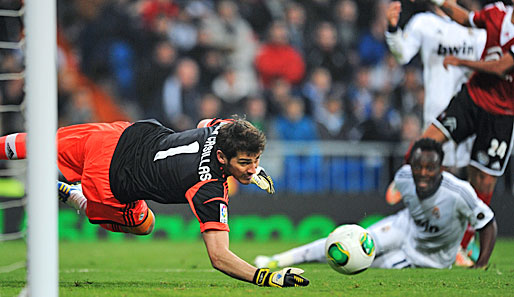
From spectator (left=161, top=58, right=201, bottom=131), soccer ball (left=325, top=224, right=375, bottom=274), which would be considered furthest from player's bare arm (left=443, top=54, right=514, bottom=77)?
spectator (left=161, top=58, right=201, bottom=131)

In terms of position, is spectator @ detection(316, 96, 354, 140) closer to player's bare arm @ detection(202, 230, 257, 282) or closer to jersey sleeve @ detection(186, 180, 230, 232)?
jersey sleeve @ detection(186, 180, 230, 232)

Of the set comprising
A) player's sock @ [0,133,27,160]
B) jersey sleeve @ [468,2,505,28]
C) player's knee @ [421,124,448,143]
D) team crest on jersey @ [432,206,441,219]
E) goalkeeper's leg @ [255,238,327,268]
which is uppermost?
jersey sleeve @ [468,2,505,28]

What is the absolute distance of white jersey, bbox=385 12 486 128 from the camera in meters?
8.45

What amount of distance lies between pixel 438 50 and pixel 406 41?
40 centimetres

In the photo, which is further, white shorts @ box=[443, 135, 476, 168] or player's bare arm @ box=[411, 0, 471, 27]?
white shorts @ box=[443, 135, 476, 168]

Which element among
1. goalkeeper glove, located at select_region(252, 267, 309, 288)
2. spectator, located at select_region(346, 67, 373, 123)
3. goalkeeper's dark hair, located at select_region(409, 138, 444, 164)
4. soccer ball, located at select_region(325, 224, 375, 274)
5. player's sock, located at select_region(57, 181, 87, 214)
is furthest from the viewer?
spectator, located at select_region(346, 67, 373, 123)

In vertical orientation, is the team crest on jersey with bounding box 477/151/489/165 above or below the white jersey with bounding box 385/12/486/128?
below

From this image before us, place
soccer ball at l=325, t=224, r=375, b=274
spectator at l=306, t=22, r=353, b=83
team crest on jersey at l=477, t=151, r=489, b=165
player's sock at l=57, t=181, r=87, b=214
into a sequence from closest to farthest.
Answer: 1. soccer ball at l=325, t=224, r=375, b=274
2. player's sock at l=57, t=181, r=87, b=214
3. team crest on jersey at l=477, t=151, r=489, b=165
4. spectator at l=306, t=22, r=353, b=83

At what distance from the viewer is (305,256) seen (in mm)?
7535

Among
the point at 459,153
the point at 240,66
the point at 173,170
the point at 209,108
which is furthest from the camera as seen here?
the point at 240,66

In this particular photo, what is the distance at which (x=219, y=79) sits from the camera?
1263 centimetres

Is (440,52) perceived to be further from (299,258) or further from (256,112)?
(256,112)

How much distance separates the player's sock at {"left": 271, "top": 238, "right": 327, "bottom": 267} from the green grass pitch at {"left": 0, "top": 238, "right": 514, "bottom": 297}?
0.10 metres

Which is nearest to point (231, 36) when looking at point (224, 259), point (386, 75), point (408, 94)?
point (386, 75)
